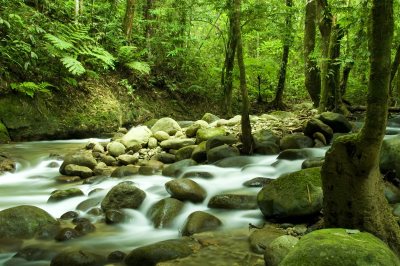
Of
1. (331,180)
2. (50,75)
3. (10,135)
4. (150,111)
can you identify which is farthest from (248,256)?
(150,111)

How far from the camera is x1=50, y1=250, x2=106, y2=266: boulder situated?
12.8 ft

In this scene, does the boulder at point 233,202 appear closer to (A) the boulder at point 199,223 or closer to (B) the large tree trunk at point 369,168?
(A) the boulder at point 199,223

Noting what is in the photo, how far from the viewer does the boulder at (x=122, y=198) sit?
5605 mm

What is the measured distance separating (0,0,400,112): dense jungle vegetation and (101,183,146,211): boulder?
4.53 m

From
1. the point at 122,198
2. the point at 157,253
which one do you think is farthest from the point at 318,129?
the point at 157,253

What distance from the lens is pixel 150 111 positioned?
13609 mm

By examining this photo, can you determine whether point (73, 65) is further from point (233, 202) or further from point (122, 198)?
point (233, 202)

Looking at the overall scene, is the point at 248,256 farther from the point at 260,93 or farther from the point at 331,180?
the point at 260,93

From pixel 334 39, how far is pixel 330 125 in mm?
2203

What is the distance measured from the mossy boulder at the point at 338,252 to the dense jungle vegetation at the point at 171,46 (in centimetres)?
446

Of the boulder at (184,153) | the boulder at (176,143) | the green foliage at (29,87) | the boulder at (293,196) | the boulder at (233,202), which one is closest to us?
the boulder at (293,196)

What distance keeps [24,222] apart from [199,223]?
2.17 metres

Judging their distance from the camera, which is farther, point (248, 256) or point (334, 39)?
point (334, 39)

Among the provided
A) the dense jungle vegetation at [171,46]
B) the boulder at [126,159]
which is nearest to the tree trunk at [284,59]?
the dense jungle vegetation at [171,46]
